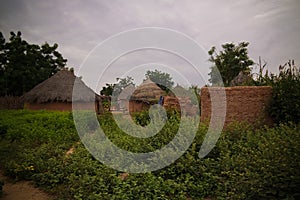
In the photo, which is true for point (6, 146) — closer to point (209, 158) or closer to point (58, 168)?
point (58, 168)

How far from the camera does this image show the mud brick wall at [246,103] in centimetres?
679

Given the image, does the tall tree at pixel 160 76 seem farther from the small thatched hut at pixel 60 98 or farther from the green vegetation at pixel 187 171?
the small thatched hut at pixel 60 98

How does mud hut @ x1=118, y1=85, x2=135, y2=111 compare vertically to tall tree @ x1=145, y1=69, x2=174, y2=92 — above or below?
below

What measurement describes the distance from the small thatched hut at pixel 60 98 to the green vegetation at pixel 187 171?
381 inches

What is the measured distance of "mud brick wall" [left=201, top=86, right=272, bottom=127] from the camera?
6.79 m

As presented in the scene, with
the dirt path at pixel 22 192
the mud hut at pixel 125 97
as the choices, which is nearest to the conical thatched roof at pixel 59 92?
the mud hut at pixel 125 97

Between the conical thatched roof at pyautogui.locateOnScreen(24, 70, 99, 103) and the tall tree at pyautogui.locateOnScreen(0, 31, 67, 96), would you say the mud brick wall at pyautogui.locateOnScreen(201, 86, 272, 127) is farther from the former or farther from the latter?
the tall tree at pyautogui.locateOnScreen(0, 31, 67, 96)

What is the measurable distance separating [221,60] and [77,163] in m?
18.9

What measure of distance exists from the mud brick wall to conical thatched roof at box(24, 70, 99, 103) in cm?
1075

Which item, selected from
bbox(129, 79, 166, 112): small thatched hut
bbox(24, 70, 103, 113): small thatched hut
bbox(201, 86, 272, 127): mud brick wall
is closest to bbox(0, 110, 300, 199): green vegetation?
bbox(201, 86, 272, 127): mud brick wall

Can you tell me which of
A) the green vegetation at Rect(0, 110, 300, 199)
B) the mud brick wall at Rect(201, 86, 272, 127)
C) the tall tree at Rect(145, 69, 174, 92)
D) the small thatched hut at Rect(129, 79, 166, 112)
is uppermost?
the tall tree at Rect(145, 69, 174, 92)

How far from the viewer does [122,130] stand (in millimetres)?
7309

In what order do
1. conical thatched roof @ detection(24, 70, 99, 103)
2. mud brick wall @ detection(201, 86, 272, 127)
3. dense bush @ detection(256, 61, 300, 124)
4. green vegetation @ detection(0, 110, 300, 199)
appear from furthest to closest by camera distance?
conical thatched roof @ detection(24, 70, 99, 103) → mud brick wall @ detection(201, 86, 272, 127) → dense bush @ detection(256, 61, 300, 124) → green vegetation @ detection(0, 110, 300, 199)

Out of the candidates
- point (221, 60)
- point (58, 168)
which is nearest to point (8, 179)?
point (58, 168)
